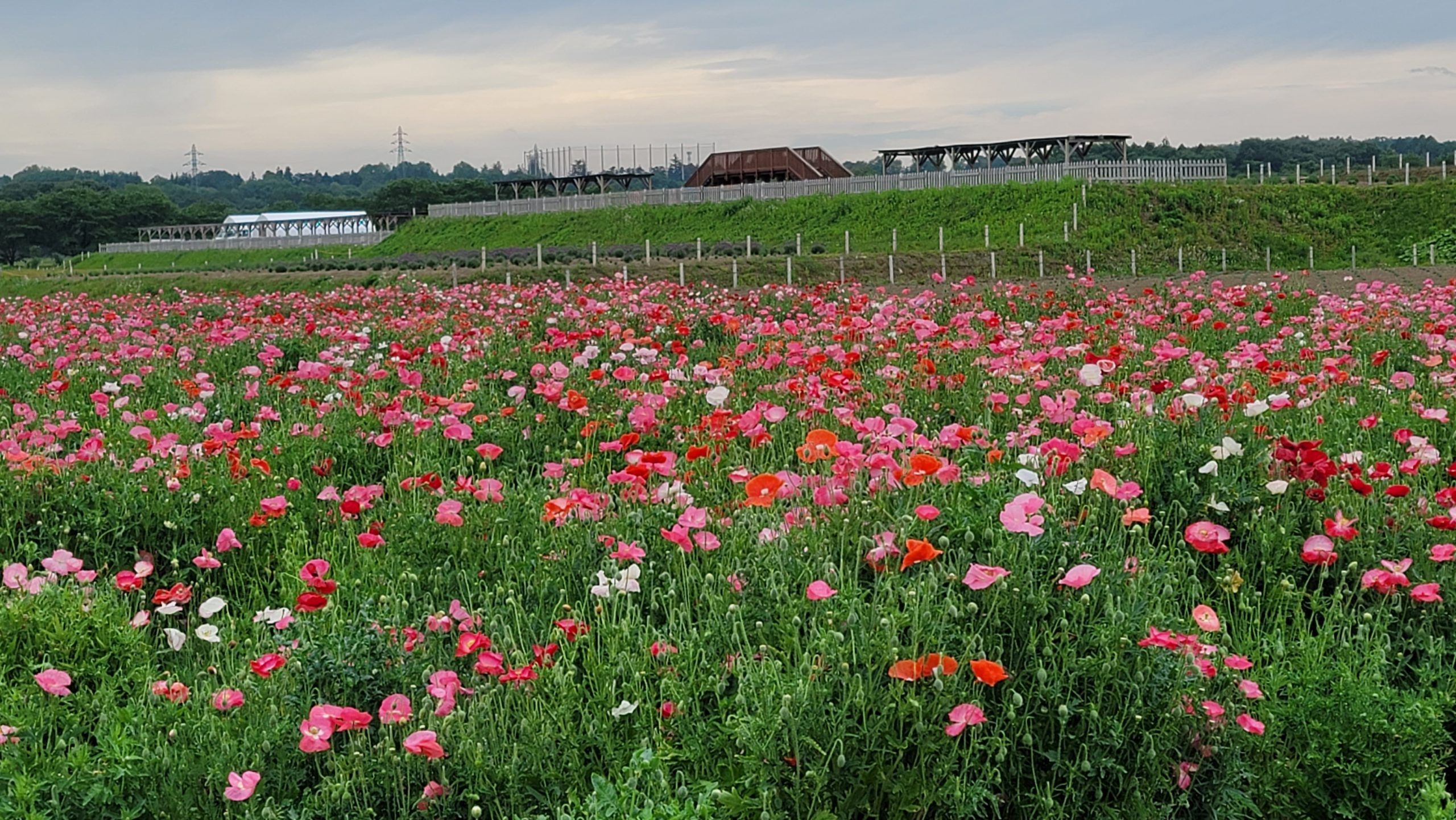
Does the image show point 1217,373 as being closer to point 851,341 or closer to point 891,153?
point 851,341

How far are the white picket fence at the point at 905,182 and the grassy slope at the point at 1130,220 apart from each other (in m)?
1.01

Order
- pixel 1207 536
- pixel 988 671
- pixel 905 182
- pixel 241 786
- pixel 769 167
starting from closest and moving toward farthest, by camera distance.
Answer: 1. pixel 988 671
2. pixel 241 786
3. pixel 1207 536
4. pixel 905 182
5. pixel 769 167

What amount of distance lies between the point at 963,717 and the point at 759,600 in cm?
97

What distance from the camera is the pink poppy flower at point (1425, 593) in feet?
13.3

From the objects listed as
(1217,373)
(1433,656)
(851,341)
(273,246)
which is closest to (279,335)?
(851,341)

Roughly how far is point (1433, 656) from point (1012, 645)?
62.5 inches

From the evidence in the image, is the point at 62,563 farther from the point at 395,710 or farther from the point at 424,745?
the point at 424,745

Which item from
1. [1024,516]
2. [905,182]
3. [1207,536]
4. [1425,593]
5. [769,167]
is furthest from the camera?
[769,167]

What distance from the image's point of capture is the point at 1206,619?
3660mm

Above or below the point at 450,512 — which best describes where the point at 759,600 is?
below

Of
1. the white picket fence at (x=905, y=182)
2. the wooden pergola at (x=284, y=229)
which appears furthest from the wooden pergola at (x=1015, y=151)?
the wooden pergola at (x=284, y=229)

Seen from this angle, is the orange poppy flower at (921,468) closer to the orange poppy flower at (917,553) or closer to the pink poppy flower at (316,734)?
the orange poppy flower at (917,553)

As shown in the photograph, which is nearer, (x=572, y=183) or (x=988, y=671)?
(x=988, y=671)

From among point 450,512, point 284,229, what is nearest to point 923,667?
point 450,512
